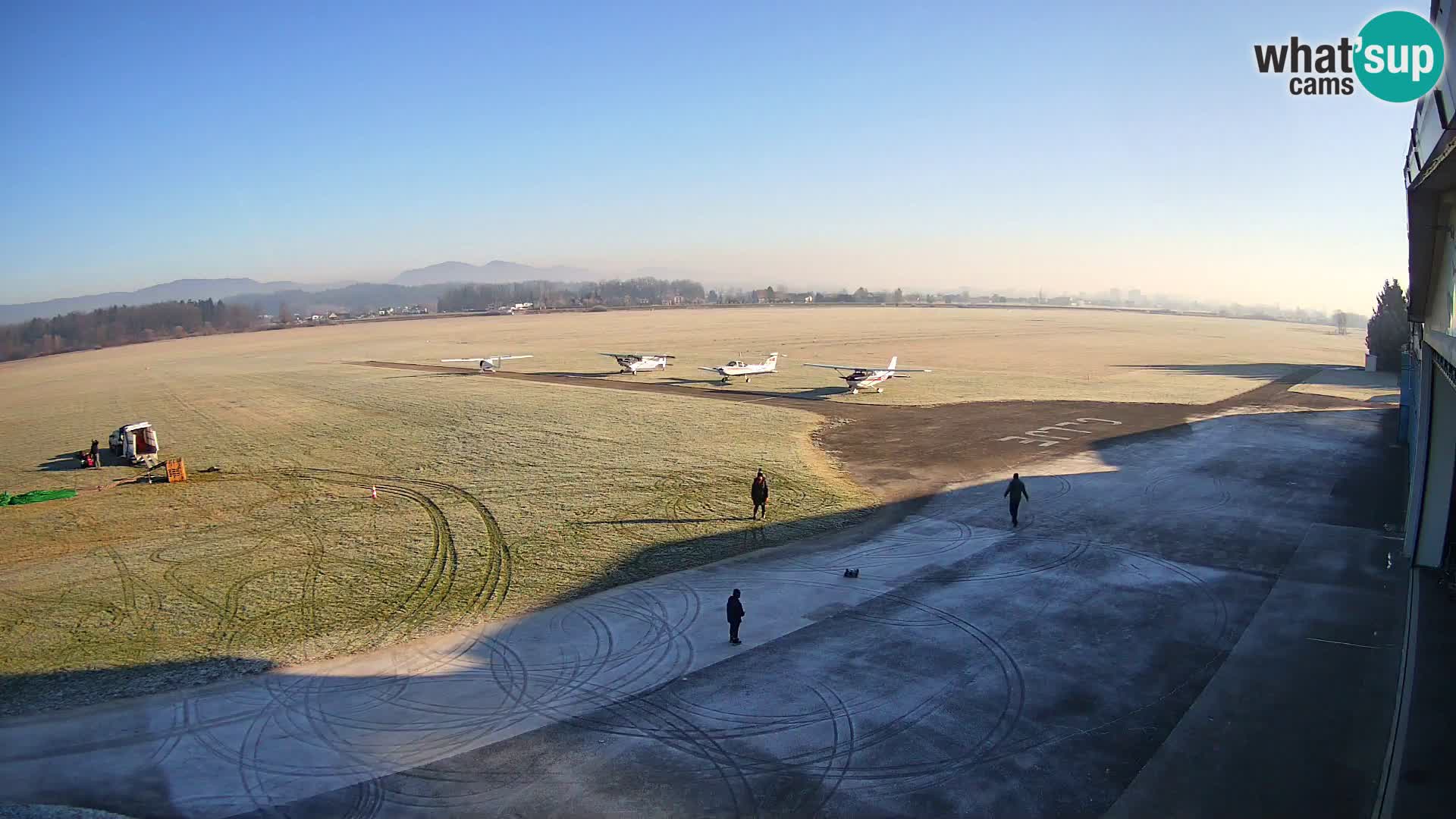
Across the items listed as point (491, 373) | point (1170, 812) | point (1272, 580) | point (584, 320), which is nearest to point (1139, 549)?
point (1272, 580)

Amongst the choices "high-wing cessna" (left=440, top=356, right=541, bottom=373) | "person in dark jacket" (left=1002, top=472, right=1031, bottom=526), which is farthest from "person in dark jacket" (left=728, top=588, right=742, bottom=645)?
"high-wing cessna" (left=440, top=356, right=541, bottom=373)

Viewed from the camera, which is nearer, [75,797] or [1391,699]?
[75,797]

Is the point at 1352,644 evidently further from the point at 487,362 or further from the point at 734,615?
the point at 487,362

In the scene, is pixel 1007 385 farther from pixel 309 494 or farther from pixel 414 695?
pixel 414 695

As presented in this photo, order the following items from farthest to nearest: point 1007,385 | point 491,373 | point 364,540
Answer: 1. point 491,373
2. point 1007,385
3. point 364,540

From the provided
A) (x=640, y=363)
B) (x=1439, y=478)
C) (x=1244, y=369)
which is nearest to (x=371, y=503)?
(x=1439, y=478)

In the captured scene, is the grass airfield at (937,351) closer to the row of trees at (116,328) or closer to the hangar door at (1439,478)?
the hangar door at (1439,478)
